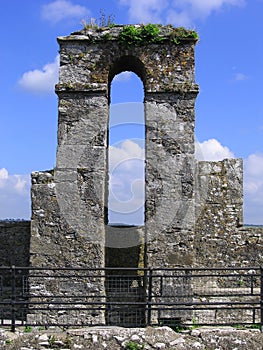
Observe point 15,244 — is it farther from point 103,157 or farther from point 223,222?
point 223,222

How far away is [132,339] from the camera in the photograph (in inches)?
312

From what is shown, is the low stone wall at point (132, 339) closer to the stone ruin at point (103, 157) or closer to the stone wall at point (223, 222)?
the stone ruin at point (103, 157)

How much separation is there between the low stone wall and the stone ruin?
6.18ft

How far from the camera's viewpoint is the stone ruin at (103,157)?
9.99 metres

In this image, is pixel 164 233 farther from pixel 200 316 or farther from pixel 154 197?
pixel 200 316

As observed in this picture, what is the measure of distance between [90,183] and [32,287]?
7.41 ft

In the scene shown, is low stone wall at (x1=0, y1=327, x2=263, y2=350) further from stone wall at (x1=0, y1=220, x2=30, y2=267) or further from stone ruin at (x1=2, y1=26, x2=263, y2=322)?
stone wall at (x1=0, y1=220, x2=30, y2=267)

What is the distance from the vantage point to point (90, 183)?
10188 mm

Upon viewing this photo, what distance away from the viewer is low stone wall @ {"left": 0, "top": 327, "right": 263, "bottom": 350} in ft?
25.7

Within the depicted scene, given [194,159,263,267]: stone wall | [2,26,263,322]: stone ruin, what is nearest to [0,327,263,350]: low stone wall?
[2,26,263,322]: stone ruin

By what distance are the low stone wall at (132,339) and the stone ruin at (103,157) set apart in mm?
1884

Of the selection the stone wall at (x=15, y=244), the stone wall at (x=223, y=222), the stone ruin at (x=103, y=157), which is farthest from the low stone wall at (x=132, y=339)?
the stone wall at (x=223, y=222)

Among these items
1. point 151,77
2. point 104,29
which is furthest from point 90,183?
point 104,29

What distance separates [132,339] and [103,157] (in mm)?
3701
